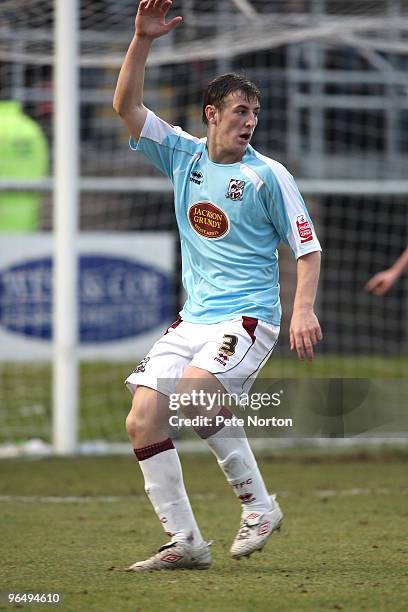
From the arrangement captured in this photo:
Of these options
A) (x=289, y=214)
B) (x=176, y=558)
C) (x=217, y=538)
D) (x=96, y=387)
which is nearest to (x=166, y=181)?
(x=96, y=387)

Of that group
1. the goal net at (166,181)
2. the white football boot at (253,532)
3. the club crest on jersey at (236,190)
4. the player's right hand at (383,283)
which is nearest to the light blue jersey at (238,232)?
the club crest on jersey at (236,190)

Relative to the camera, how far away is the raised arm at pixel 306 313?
471 cm

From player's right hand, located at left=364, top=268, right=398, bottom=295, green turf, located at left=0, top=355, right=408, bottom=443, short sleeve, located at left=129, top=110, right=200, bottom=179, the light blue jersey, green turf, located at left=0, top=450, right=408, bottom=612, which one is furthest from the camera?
green turf, located at left=0, top=355, right=408, bottom=443

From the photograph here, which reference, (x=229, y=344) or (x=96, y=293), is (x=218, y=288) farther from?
(x=96, y=293)

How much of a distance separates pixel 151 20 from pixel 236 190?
29.3 inches

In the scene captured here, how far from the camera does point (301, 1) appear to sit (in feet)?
38.8

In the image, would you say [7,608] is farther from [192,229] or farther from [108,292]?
[108,292]

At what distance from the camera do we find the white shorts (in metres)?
4.92

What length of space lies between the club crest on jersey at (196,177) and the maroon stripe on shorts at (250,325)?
23.7 inches

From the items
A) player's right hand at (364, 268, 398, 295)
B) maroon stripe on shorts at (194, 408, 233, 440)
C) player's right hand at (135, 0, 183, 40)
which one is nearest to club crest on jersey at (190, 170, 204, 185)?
player's right hand at (135, 0, 183, 40)

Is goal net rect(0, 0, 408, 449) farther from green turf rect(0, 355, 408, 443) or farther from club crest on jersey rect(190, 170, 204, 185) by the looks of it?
club crest on jersey rect(190, 170, 204, 185)

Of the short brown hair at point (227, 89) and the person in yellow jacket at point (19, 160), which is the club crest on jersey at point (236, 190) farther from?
the person in yellow jacket at point (19, 160)

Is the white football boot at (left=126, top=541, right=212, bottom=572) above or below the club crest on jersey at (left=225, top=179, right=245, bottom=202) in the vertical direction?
below

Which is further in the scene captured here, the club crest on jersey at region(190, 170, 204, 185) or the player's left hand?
the club crest on jersey at region(190, 170, 204, 185)
